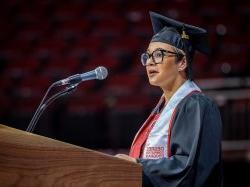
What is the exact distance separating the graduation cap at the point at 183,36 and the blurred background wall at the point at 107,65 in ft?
9.15

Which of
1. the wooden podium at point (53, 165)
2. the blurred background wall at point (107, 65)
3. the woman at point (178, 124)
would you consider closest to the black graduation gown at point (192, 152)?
the woman at point (178, 124)

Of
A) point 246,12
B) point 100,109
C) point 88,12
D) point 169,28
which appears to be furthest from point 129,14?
point 169,28

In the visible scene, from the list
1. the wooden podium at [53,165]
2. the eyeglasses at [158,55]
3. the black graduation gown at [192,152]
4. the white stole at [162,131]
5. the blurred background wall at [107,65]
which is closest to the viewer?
the wooden podium at [53,165]

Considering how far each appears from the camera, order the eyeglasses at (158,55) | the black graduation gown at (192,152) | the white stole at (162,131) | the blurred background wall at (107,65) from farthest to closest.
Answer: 1. the blurred background wall at (107,65)
2. the eyeglasses at (158,55)
3. the white stole at (162,131)
4. the black graduation gown at (192,152)

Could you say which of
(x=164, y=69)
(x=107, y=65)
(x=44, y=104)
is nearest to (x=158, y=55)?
(x=164, y=69)

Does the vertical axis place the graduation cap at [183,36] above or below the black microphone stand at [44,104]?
above

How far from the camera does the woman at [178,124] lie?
2.19 metres

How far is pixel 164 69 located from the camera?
2.55 m

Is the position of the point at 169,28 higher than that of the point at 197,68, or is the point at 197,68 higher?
the point at 169,28

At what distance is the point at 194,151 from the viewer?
87.2 inches

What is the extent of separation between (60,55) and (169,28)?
5.56 meters

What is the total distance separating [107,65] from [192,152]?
554cm

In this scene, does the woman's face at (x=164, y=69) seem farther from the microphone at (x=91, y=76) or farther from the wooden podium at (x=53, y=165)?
the wooden podium at (x=53, y=165)

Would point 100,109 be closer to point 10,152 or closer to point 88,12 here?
point 88,12
